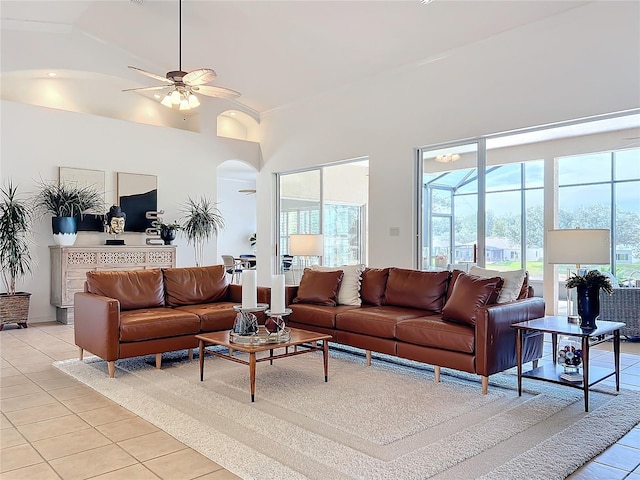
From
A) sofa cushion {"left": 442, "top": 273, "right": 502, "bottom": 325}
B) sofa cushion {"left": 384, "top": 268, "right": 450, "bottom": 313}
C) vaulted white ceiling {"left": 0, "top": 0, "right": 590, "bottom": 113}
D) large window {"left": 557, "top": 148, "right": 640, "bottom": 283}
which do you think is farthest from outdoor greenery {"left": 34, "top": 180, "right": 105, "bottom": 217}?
large window {"left": 557, "top": 148, "right": 640, "bottom": 283}

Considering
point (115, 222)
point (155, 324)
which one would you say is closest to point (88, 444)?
point (155, 324)

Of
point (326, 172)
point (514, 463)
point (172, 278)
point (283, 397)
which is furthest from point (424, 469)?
point (326, 172)

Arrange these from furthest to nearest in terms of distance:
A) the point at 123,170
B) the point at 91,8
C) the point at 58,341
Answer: the point at 123,170 → the point at 91,8 → the point at 58,341

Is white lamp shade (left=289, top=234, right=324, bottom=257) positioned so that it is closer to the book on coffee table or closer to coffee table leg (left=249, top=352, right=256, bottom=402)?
coffee table leg (left=249, top=352, right=256, bottom=402)

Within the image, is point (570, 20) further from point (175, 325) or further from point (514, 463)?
point (175, 325)

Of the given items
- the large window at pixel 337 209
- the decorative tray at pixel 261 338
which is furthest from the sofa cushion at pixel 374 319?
the large window at pixel 337 209

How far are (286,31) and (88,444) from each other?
5282 millimetres

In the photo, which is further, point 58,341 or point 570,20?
point 58,341

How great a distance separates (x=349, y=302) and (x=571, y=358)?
2233 mm

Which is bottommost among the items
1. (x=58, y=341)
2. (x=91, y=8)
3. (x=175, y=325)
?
(x=58, y=341)

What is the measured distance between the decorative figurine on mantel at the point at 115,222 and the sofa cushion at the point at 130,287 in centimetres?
273

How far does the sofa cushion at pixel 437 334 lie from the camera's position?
3729mm

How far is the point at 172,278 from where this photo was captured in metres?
5.24

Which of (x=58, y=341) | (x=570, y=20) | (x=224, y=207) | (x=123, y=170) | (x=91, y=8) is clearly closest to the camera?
(x=570, y=20)
